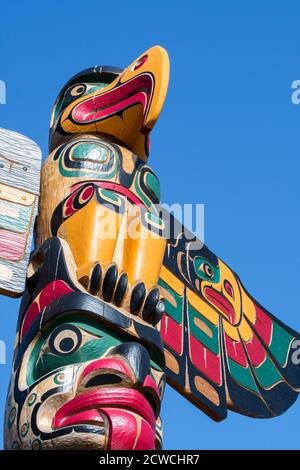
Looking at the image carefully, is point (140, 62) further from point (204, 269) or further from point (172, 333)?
point (172, 333)

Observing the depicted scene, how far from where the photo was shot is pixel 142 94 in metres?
7.88

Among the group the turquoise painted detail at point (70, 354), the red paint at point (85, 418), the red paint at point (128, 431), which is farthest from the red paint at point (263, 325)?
the red paint at point (85, 418)

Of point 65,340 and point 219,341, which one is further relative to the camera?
point 219,341

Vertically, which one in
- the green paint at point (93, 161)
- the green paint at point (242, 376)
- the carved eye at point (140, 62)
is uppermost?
the carved eye at point (140, 62)

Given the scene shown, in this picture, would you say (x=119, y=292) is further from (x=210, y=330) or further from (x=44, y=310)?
(x=210, y=330)

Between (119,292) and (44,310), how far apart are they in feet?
1.44

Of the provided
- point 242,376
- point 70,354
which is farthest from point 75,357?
point 242,376

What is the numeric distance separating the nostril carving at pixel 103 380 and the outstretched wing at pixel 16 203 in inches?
32.4

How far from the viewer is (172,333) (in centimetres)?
813

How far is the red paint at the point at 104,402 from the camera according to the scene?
6363 mm

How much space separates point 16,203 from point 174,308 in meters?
1.45

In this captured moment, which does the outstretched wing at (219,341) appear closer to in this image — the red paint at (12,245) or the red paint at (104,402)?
the red paint at (12,245)

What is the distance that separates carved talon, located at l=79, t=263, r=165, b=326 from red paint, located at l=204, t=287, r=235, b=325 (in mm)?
1666
